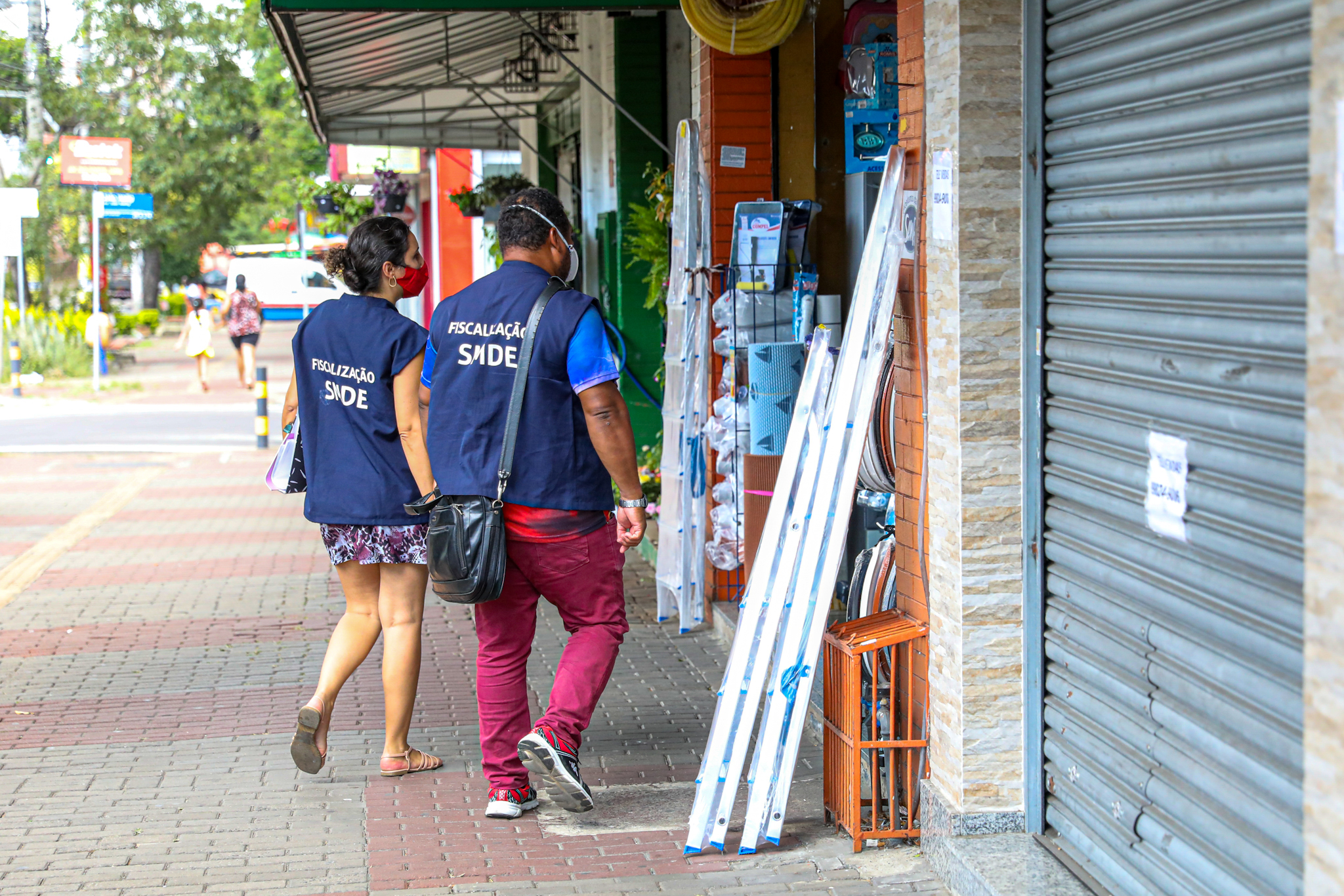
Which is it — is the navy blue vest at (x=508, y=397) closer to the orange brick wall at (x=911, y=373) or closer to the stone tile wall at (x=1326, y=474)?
the orange brick wall at (x=911, y=373)

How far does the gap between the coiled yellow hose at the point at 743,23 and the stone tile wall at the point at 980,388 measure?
96.1 inches

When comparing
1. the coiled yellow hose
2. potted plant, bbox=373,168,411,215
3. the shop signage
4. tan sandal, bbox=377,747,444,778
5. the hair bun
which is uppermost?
potted plant, bbox=373,168,411,215

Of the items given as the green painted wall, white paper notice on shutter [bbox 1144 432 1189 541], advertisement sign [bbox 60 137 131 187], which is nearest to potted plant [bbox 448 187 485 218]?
the green painted wall

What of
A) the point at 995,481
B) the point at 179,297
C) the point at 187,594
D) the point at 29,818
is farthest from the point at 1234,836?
the point at 179,297

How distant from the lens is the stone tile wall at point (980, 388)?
12.8ft

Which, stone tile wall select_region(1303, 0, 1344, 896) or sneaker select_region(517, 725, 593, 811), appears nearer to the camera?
stone tile wall select_region(1303, 0, 1344, 896)

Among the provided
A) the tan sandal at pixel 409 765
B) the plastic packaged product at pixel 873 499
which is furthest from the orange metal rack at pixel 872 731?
the tan sandal at pixel 409 765

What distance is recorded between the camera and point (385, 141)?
16.7 meters

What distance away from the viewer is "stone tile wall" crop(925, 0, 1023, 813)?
390cm

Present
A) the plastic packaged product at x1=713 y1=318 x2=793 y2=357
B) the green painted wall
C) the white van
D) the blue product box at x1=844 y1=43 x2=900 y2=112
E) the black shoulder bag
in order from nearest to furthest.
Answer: the black shoulder bag → the blue product box at x1=844 y1=43 x2=900 y2=112 → the plastic packaged product at x1=713 y1=318 x2=793 y2=357 → the green painted wall → the white van

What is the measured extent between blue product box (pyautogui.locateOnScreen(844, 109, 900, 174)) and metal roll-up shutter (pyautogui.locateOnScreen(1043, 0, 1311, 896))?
8.75 feet

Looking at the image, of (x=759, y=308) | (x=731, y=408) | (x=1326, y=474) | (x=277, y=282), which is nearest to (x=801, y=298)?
(x=759, y=308)

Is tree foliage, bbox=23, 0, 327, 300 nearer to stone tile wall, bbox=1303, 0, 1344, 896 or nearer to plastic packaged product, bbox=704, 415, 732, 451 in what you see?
plastic packaged product, bbox=704, 415, 732, 451

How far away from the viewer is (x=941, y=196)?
4043mm
